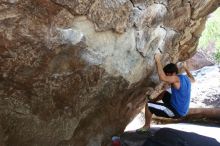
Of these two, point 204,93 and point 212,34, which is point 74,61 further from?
point 212,34

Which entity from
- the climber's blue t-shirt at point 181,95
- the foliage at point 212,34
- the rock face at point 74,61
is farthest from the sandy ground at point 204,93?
the foliage at point 212,34

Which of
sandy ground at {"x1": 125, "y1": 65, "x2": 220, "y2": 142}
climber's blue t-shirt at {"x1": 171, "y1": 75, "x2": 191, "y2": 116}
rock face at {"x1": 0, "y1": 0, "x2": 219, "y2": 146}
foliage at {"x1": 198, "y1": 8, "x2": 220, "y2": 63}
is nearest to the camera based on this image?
rock face at {"x1": 0, "y1": 0, "x2": 219, "y2": 146}

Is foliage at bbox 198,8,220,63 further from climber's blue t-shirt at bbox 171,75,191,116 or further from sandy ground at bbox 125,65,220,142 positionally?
climber's blue t-shirt at bbox 171,75,191,116

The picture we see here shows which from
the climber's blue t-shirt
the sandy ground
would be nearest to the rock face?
the climber's blue t-shirt

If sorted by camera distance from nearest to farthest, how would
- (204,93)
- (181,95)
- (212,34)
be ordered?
(181,95) → (204,93) → (212,34)

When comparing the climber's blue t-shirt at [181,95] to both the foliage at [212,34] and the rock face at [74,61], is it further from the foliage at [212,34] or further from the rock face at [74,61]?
the foliage at [212,34]

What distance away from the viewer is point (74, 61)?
16.3 ft

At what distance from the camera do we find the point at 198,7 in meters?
6.95

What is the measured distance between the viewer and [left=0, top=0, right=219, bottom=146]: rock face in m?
4.41

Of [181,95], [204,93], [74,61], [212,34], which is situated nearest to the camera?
[74,61]

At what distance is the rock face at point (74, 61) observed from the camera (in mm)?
4410

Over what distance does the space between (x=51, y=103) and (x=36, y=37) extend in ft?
3.72

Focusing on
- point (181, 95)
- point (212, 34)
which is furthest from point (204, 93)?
point (212, 34)

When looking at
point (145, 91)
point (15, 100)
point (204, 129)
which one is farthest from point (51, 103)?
point (204, 129)
